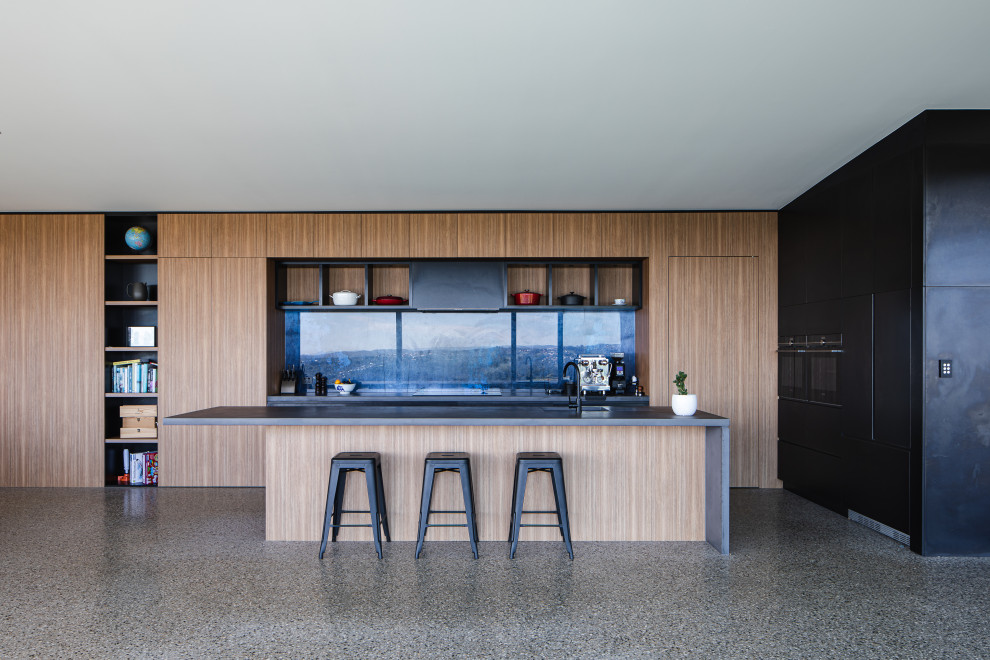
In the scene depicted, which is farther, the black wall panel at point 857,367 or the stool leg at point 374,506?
the black wall panel at point 857,367

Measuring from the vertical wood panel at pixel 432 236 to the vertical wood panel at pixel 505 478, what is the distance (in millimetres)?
2245

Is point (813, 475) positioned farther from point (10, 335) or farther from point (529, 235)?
point (10, 335)

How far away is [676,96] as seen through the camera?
3297 mm

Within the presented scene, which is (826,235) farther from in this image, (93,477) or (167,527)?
(93,477)

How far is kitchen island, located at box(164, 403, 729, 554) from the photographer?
4.09 metres

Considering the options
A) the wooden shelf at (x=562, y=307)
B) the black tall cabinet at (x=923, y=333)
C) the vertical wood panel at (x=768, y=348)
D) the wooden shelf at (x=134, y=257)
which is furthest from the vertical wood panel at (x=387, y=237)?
the black tall cabinet at (x=923, y=333)

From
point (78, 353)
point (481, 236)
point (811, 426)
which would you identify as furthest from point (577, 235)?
point (78, 353)

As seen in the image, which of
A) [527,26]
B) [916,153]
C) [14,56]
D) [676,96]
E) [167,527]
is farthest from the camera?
[167,527]

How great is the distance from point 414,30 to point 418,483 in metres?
2.71

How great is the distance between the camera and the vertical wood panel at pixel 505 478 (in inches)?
161

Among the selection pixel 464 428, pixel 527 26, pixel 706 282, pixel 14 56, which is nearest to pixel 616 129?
pixel 527 26

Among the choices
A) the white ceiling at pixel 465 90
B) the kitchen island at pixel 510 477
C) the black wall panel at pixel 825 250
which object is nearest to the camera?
the white ceiling at pixel 465 90

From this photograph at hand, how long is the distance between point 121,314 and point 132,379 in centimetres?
75

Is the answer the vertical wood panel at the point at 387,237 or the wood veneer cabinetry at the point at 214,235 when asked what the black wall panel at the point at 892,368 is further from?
the wood veneer cabinetry at the point at 214,235
